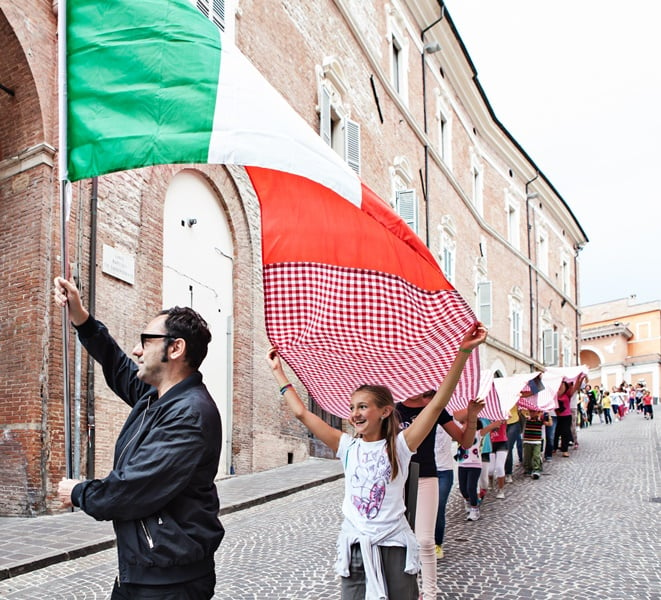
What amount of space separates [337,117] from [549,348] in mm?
24085

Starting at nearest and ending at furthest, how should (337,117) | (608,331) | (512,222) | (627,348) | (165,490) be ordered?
(165,490) → (337,117) → (512,222) → (608,331) → (627,348)

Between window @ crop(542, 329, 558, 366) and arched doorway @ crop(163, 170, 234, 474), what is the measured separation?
27.8 metres

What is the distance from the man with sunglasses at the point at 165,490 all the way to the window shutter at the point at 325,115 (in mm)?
14748

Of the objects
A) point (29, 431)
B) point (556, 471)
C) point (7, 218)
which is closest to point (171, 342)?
point (29, 431)

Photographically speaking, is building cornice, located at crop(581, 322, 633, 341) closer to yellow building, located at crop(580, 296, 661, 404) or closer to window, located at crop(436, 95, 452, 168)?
yellow building, located at crop(580, 296, 661, 404)

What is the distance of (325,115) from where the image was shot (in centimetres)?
1742

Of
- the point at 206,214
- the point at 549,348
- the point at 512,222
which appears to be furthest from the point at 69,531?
the point at 549,348

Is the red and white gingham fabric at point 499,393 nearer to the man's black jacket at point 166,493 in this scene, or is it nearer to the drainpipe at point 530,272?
the man's black jacket at point 166,493

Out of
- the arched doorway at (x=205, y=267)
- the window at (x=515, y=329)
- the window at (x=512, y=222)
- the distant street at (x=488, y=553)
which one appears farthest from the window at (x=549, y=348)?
the distant street at (x=488, y=553)

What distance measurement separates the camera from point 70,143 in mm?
3721

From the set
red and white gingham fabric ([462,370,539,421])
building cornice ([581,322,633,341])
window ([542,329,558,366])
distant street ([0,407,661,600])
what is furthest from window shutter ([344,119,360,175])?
building cornice ([581,322,633,341])

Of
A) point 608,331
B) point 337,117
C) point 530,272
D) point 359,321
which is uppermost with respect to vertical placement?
point 337,117

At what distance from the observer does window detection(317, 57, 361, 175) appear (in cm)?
1764

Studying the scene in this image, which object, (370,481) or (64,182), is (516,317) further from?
(64,182)
